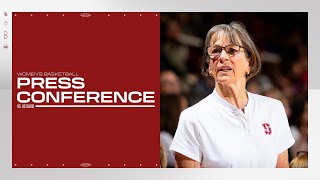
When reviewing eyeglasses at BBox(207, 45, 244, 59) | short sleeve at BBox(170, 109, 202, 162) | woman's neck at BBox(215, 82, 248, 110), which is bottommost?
→ short sleeve at BBox(170, 109, 202, 162)

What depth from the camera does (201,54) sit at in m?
12.2

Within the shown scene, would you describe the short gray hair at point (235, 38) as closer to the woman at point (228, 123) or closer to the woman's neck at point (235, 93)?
the woman at point (228, 123)

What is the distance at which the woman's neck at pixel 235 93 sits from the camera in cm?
1223

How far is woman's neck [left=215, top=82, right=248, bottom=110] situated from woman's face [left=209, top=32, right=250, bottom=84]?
0.11 feet

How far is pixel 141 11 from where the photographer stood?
12.2 m

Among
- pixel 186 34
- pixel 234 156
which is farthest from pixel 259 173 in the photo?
pixel 186 34

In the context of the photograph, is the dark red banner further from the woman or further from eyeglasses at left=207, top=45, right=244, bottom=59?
eyeglasses at left=207, top=45, right=244, bottom=59

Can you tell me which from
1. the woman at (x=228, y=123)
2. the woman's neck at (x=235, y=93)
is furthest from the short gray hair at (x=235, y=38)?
the woman's neck at (x=235, y=93)

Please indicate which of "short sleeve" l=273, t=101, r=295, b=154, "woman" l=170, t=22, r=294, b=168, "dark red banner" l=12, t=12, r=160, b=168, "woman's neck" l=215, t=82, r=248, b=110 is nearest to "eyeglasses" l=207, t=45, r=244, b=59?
"woman" l=170, t=22, r=294, b=168

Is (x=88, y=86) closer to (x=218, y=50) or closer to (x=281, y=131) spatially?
(x=218, y=50)

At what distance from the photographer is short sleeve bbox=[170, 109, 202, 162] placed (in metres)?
12.2

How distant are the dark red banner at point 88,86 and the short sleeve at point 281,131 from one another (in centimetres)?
79

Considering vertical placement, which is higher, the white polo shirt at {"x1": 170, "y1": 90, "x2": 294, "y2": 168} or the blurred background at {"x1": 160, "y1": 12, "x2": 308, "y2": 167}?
the blurred background at {"x1": 160, "y1": 12, "x2": 308, "y2": 167}

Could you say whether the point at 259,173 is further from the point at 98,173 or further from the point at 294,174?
the point at 98,173
